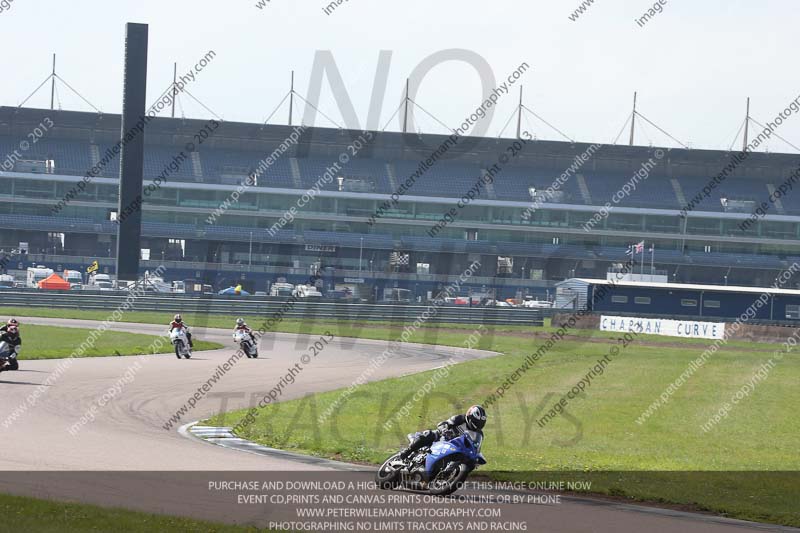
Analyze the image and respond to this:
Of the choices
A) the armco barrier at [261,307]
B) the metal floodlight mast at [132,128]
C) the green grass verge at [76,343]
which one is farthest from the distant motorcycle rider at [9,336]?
the armco barrier at [261,307]

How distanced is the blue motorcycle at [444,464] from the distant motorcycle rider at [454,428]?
51 millimetres

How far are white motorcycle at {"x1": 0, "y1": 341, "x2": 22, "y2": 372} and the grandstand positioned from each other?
61.1 metres

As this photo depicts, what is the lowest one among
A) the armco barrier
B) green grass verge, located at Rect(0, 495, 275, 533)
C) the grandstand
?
the armco barrier

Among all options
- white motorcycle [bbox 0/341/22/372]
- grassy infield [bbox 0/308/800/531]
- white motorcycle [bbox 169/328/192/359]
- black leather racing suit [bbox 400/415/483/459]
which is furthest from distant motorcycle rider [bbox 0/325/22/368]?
black leather racing suit [bbox 400/415/483/459]

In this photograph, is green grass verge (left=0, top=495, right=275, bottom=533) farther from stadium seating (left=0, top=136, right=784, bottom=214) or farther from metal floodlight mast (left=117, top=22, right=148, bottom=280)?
stadium seating (left=0, top=136, right=784, bottom=214)

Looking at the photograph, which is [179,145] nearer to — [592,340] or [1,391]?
[592,340]

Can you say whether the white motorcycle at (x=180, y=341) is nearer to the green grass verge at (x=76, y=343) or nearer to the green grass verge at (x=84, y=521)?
the green grass verge at (x=76, y=343)

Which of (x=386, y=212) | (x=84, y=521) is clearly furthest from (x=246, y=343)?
(x=386, y=212)

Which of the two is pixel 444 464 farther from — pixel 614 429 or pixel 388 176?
pixel 388 176

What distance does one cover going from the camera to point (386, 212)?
96.3 meters

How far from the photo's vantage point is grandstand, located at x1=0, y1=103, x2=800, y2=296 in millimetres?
90312

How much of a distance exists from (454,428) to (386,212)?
83087 millimetres

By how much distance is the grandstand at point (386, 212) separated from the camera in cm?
9031

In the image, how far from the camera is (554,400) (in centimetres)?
2725
